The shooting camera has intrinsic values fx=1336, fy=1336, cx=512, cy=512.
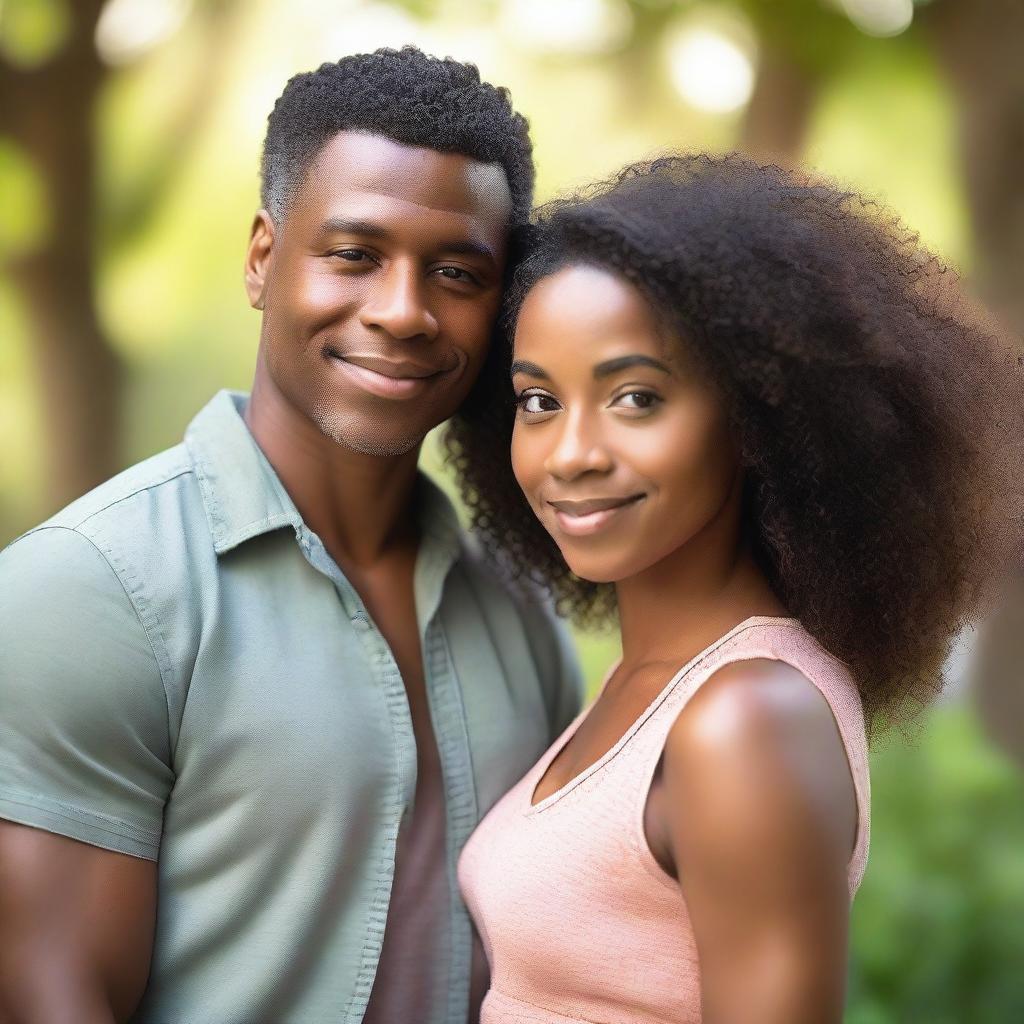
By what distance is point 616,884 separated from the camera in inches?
78.2

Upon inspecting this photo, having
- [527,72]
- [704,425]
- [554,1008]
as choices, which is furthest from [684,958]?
[527,72]

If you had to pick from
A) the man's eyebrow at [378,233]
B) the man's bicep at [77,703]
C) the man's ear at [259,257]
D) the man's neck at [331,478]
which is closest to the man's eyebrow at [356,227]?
the man's eyebrow at [378,233]

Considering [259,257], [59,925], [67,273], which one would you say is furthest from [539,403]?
[67,273]

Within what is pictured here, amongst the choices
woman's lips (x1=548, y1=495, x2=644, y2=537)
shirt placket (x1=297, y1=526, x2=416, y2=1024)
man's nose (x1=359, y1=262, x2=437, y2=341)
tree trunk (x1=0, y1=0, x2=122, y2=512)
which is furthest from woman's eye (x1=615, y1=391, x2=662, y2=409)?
tree trunk (x1=0, y1=0, x2=122, y2=512)

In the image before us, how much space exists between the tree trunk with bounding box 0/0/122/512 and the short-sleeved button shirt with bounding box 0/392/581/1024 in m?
2.38

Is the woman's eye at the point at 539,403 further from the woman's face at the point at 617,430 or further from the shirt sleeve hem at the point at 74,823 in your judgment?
the shirt sleeve hem at the point at 74,823

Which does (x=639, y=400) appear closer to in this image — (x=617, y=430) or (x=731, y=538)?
(x=617, y=430)

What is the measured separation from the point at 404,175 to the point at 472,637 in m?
0.94

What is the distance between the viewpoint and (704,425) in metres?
2.04

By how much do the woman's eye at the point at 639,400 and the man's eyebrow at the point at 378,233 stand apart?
0.58 m

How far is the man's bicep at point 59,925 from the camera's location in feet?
6.91

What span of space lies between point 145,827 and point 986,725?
12.1 ft

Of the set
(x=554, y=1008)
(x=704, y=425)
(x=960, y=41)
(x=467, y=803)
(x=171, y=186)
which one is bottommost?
(x=554, y=1008)

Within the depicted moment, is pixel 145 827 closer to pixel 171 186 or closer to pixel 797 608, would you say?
pixel 797 608
